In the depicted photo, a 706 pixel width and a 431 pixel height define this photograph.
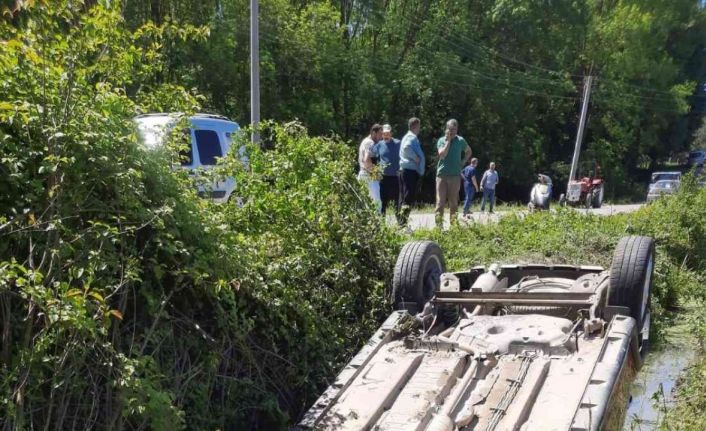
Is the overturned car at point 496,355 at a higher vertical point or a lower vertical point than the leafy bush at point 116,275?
lower

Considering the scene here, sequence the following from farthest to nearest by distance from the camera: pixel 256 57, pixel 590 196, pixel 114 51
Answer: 1. pixel 590 196
2. pixel 256 57
3. pixel 114 51

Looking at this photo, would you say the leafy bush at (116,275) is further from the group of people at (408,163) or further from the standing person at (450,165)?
the standing person at (450,165)

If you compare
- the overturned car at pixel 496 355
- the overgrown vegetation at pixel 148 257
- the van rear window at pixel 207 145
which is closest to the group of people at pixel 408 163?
the overgrown vegetation at pixel 148 257

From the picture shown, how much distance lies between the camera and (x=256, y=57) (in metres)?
14.8

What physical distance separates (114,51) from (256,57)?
35.9 ft

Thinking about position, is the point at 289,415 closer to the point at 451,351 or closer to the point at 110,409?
the point at 451,351

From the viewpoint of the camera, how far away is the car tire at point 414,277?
215 inches

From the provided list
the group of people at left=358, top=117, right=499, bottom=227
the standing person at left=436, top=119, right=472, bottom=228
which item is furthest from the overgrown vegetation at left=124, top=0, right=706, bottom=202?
the standing person at left=436, top=119, right=472, bottom=228

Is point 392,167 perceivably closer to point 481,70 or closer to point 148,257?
point 148,257

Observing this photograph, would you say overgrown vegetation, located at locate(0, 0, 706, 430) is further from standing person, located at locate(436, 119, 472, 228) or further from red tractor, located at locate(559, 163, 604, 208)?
red tractor, located at locate(559, 163, 604, 208)

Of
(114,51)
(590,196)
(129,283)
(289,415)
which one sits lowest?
(590,196)

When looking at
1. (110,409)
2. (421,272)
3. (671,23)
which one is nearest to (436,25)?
(671,23)

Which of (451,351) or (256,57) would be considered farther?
(256,57)

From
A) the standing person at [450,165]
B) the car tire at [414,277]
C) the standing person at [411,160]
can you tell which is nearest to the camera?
the car tire at [414,277]
